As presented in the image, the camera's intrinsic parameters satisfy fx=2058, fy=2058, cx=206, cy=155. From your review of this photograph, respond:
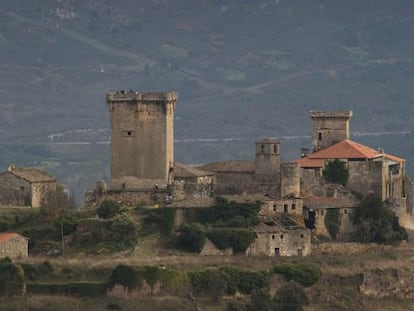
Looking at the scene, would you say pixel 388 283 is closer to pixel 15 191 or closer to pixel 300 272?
pixel 300 272

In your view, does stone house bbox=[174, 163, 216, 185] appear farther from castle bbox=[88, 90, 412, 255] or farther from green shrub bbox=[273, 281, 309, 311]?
green shrub bbox=[273, 281, 309, 311]

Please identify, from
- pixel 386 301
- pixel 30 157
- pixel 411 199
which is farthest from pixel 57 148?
pixel 386 301

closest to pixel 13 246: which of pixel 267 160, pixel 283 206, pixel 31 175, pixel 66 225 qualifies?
pixel 66 225

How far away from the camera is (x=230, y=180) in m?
79.4

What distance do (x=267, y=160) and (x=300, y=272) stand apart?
10980 mm

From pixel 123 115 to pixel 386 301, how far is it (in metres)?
13.2

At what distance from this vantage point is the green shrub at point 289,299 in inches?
2591

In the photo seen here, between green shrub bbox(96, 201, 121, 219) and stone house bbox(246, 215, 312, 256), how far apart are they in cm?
496

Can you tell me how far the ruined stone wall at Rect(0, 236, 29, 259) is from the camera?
6819 cm

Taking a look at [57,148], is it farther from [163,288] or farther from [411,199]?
[163,288]

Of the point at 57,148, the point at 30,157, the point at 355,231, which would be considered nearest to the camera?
the point at 355,231

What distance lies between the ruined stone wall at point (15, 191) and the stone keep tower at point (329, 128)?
14473 mm

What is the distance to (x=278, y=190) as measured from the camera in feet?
251

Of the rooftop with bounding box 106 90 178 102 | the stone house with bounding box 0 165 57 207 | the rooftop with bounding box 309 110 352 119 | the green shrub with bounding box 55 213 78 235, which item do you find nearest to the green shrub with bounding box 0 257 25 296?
the green shrub with bounding box 55 213 78 235
